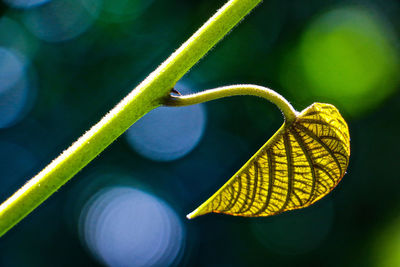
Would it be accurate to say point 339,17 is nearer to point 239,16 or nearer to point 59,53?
point 59,53

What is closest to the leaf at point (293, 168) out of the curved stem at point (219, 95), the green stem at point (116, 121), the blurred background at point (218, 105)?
the curved stem at point (219, 95)

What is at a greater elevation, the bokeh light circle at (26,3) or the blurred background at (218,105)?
the bokeh light circle at (26,3)

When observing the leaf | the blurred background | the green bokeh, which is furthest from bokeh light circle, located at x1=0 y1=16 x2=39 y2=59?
the leaf

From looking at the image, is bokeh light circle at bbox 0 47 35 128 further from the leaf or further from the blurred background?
the leaf

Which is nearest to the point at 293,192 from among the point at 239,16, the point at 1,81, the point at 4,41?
the point at 239,16

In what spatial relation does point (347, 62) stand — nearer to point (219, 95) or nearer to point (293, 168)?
point (293, 168)

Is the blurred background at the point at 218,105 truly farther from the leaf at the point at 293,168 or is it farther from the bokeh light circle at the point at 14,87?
the leaf at the point at 293,168

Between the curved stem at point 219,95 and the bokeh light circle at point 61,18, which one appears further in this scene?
the bokeh light circle at point 61,18
